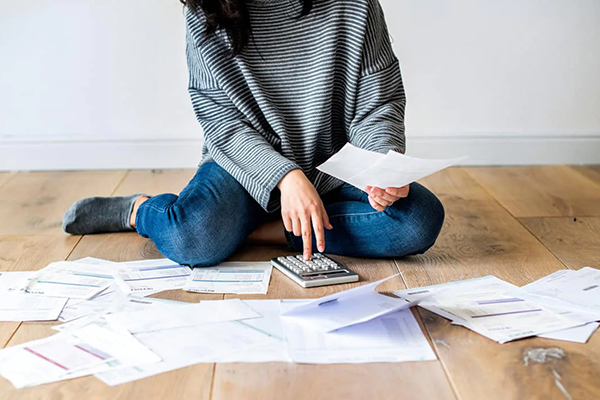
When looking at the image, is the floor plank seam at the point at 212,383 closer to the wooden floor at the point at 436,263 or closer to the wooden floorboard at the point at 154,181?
the wooden floor at the point at 436,263

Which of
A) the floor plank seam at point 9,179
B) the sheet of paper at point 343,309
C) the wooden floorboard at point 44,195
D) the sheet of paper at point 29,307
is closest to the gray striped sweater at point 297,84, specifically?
the sheet of paper at point 343,309

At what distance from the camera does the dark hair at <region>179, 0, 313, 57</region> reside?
1335 millimetres

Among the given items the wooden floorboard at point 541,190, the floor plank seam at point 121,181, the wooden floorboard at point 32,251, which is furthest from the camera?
the floor plank seam at point 121,181

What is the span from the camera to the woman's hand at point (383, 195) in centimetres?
127

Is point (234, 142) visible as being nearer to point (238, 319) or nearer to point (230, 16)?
point (230, 16)

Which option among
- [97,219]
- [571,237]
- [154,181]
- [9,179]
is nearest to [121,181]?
[154,181]

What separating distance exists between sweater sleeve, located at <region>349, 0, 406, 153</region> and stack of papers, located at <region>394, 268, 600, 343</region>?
0.30 m

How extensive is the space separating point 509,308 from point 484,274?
0.62ft

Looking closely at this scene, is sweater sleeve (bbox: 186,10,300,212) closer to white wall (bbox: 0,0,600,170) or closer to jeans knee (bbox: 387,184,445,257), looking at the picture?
jeans knee (bbox: 387,184,445,257)

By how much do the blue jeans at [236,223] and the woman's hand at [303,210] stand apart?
0.46 feet

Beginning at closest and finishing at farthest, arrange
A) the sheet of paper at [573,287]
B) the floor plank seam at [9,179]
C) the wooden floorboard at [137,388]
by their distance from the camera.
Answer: the wooden floorboard at [137,388]
the sheet of paper at [573,287]
the floor plank seam at [9,179]

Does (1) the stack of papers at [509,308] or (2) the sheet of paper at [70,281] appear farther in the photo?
(2) the sheet of paper at [70,281]

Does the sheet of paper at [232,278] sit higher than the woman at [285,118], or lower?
lower

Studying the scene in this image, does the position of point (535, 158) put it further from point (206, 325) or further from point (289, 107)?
point (206, 325)
